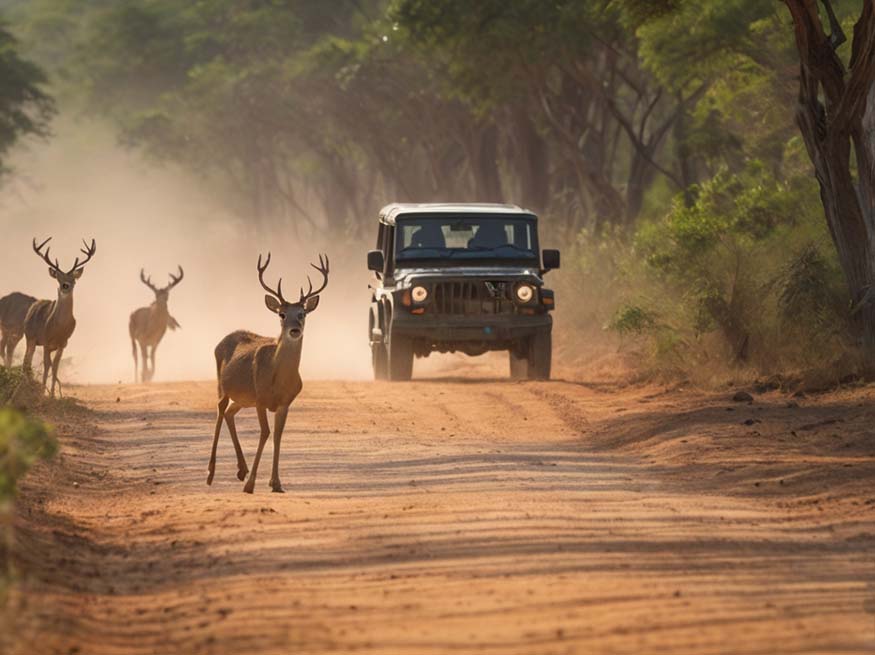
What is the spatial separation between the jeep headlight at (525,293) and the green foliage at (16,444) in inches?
566

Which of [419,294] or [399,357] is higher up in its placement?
[419,294]

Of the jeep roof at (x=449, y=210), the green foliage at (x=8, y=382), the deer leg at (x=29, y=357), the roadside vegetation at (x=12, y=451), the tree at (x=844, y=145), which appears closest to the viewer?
the roadside vegetation at (x=12, y=451)

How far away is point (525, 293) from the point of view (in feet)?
76.4

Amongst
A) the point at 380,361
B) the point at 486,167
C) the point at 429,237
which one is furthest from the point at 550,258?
the point at 486,167

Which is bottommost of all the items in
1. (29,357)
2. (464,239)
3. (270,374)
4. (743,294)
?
(270,374)

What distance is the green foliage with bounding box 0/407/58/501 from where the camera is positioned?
7.18m

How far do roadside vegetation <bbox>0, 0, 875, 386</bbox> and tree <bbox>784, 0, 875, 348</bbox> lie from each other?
27 mm

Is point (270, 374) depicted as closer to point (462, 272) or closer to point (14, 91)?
point (462, 272)

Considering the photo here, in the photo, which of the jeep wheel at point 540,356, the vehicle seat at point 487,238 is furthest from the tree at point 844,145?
the vehicle seat at point 487,238

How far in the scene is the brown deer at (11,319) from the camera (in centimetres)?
2413

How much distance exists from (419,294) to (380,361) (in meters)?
2.07

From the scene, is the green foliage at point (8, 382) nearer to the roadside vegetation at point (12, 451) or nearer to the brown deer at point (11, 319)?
the brown deer at point (11, 319)

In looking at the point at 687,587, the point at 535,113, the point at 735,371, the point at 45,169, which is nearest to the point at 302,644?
the point at 687,587

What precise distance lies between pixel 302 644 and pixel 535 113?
115 feet
